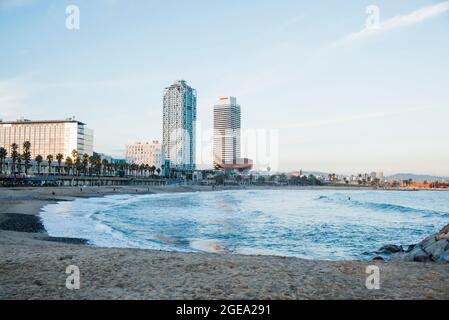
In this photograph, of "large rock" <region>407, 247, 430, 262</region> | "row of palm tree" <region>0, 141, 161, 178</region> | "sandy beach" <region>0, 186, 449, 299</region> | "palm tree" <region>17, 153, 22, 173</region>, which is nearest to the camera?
"sandy beach" <region>0, 186, 449, 299</region>

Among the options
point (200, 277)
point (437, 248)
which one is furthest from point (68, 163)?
point (200, 277)

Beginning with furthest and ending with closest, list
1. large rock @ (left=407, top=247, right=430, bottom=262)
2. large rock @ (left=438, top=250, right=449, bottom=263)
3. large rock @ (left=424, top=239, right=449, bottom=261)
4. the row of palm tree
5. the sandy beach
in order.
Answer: the row of palm tree < large rock @ (left=407, top=247, right=430, bottom=262) < large rock @ (left=424, top=239, right=449, bottom=261) < large rock @ (left=438, top=250, right=449, bottom=263) < the sandy beach

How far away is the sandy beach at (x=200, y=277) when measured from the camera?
8375 mm

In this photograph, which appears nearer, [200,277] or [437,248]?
[200,277]

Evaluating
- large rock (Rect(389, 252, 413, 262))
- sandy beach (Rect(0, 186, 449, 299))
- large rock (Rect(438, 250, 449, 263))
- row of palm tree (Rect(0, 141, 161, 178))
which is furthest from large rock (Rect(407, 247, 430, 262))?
row of palm tree (Rect(0, 141, 161, 178))

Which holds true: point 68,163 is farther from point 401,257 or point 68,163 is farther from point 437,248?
point 437,248

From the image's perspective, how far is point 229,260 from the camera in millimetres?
12742

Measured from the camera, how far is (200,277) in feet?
33.0

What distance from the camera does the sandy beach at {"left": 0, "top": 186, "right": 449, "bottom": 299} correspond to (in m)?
8.38

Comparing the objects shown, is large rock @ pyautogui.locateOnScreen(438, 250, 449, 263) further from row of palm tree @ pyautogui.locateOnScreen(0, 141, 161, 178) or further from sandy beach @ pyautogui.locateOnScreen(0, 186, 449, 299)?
row of palm tree @ pyautogui.locateOnScreen(0, 141, 161, 178)
